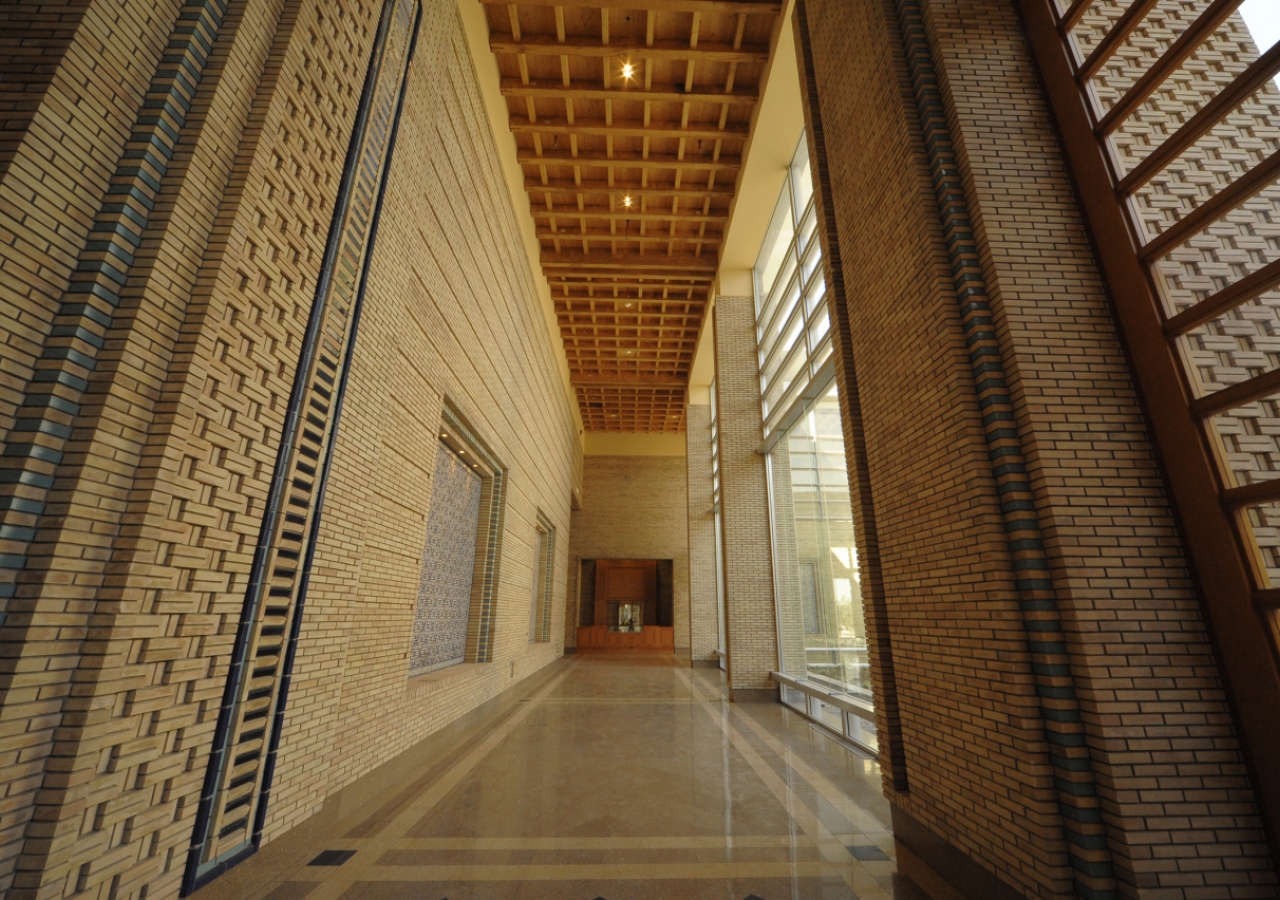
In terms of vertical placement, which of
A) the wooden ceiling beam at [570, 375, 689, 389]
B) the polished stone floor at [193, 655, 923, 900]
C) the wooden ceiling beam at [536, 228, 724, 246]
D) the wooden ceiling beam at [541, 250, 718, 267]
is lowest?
the polished stone floor at [193, 655, 923, 900]

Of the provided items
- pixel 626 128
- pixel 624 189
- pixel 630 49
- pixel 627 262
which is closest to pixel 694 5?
pixel 630 49

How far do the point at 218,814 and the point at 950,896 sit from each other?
403cm

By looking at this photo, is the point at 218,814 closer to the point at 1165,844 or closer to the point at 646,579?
the point at 1165,844

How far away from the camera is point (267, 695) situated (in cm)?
316

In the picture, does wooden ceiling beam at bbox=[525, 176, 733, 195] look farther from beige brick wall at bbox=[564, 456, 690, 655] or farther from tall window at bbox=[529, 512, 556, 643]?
beige brick wall at bbox=[564, 456, 690, 655]

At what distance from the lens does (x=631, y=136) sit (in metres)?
9.62

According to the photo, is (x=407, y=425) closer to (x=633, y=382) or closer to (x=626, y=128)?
(x=626, y=128)

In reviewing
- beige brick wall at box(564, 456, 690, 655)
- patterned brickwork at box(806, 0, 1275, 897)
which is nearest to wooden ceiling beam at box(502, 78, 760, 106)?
patterned brickwork at box(806, 0, 1275, 897)

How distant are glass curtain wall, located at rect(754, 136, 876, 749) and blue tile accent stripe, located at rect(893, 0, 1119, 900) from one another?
8.08 feet

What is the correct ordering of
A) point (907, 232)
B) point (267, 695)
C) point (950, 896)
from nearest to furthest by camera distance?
point (950, 896) → point (267, 695) → point (907, 232)

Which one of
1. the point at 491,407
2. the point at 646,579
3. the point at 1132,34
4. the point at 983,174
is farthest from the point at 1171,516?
the point at 646,579

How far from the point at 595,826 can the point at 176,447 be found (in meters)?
3.59

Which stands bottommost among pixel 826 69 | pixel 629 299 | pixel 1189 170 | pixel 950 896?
pixel 950 896

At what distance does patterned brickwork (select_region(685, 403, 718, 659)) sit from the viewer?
15.3 metres
